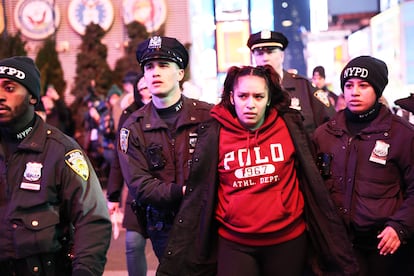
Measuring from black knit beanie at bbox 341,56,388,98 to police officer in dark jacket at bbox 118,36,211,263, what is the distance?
0.88 meters

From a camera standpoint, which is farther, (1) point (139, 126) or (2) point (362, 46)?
(2) point (362, 46)

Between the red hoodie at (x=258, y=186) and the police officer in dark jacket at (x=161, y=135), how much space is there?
1.23ft

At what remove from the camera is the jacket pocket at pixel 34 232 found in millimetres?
2385

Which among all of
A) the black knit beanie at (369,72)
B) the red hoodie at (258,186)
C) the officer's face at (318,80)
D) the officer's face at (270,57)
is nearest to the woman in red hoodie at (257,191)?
the red hoodie at (258,186)

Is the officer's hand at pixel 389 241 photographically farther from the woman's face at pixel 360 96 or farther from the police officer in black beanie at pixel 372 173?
the woman's face at pixel 360 96

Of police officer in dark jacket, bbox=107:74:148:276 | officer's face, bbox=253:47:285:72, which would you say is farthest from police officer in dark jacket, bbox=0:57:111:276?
officer's face, bbox=253:47:285:72

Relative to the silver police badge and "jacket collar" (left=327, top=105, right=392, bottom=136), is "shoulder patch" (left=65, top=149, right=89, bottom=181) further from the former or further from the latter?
"jacket collar" (left=327, top=105, right=392, bottom=136)

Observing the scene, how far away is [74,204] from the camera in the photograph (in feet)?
8.21

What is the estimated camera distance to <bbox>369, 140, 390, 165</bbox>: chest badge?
10.4 ft

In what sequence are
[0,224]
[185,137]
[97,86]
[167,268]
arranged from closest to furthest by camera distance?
1. [0,224]
2. [167,268]
3. [185,137]
4. [97,86]

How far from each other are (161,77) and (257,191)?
932mm

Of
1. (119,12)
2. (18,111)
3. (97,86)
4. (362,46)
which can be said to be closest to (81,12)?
(119,12)

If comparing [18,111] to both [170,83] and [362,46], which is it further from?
[362,46]

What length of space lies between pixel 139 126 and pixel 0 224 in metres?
1.19
